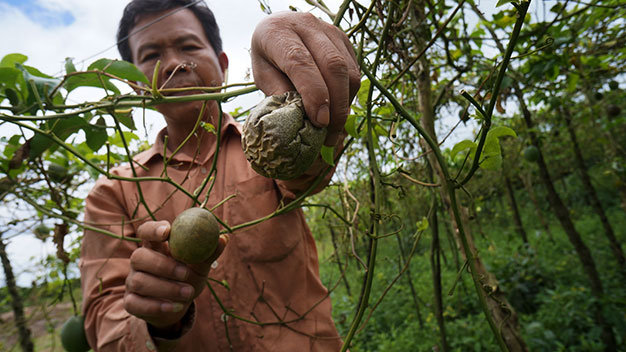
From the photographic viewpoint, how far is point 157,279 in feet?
2.91

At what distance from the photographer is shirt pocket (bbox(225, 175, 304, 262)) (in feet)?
4.40

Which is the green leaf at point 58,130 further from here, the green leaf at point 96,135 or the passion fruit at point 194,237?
the passion fruit at point 194,237

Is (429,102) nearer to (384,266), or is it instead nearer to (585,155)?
(384,266)

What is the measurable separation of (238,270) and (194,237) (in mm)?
595

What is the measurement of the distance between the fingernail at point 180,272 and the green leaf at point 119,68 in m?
0.46

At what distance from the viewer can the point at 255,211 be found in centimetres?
139

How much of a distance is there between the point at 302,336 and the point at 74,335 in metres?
1.04

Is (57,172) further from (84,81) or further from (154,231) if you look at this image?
(154,231)

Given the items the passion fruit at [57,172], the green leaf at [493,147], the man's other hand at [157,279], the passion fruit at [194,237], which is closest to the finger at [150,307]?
the man's other hand at [157,279]

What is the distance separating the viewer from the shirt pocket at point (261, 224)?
1.34 meters

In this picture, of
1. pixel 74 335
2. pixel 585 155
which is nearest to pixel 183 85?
pixel 74 335

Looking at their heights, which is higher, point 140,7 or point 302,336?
point 140,7

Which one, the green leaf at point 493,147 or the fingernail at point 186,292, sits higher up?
the green leaf at point 493,147

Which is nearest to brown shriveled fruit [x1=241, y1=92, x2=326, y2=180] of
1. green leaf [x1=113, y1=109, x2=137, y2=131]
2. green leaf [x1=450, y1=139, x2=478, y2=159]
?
green leaf [x1=450, y1=139, x2=478, y2=159]
